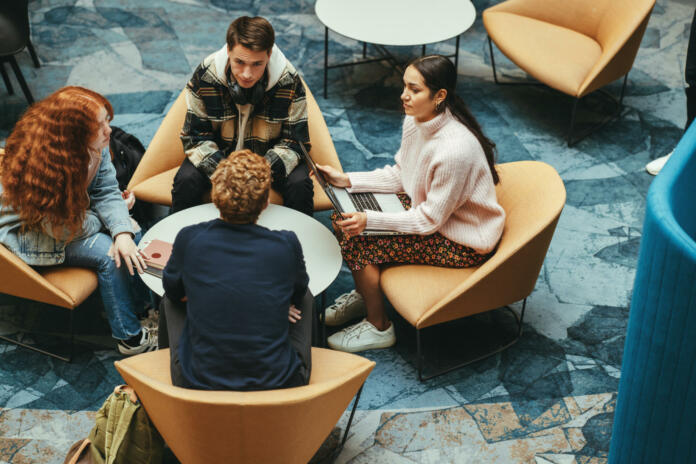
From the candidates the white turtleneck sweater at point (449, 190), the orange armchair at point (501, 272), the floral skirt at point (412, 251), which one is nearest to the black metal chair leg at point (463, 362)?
the orange armchair at point (501, 272)

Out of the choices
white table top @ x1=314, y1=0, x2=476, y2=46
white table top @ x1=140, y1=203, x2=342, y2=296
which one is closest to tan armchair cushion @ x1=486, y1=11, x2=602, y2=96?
white table top @ x1=314, y1=0, x2=476, y2=46

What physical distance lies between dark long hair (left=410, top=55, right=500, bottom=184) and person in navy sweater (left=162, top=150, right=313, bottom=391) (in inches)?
31.4

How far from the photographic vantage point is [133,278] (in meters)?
3.01

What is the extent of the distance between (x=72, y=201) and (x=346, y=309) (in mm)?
1195

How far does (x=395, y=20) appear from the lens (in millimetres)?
4512

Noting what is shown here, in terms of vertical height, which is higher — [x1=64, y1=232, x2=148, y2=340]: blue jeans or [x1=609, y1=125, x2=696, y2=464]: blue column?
[x1=609, y1=125, x2=696, y2=464]: blue column

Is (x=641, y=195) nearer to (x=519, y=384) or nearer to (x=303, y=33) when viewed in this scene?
(x=519, y=384)

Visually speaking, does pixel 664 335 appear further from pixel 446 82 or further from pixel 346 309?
pixel 346 309

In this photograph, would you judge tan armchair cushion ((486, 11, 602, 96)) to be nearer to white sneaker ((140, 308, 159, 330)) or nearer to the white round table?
the white round table

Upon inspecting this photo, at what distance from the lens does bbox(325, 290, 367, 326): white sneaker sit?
313cm

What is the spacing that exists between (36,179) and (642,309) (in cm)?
200

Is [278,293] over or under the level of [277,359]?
over

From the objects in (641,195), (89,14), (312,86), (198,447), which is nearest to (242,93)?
(198,447)

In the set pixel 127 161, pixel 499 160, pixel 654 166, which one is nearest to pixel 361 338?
pixel 127 161
